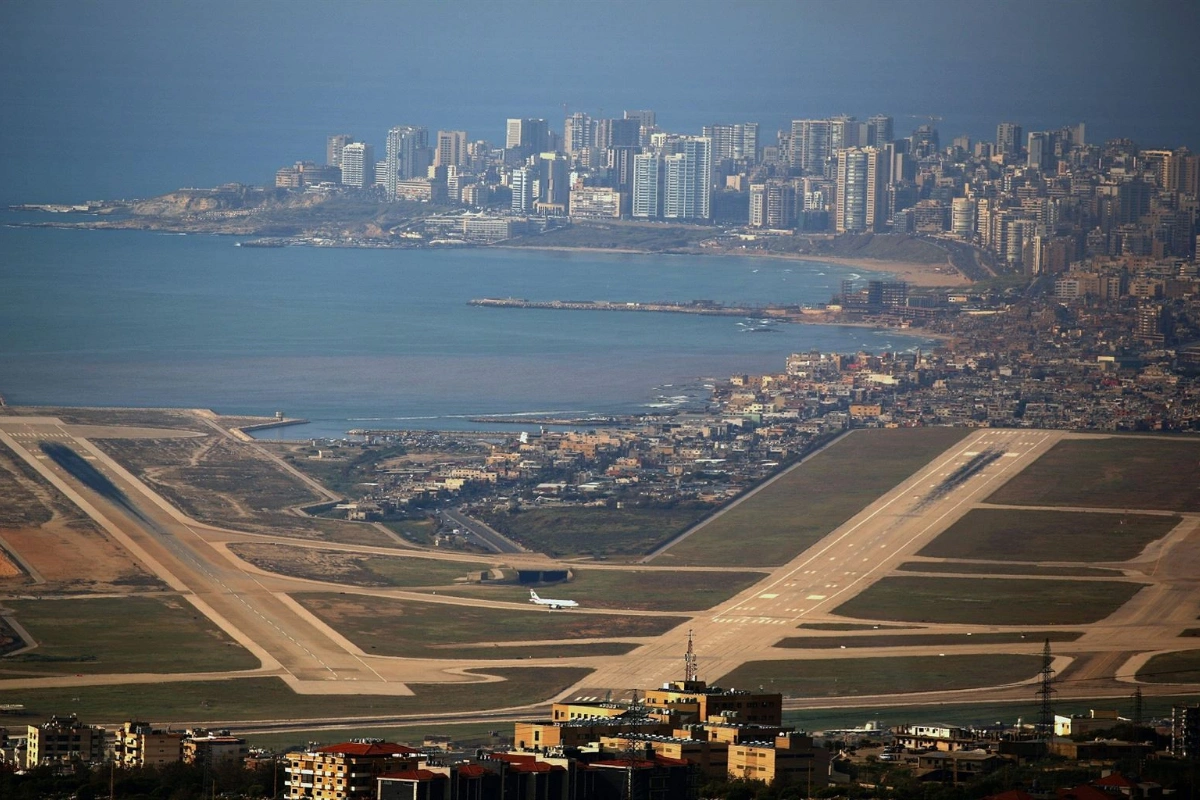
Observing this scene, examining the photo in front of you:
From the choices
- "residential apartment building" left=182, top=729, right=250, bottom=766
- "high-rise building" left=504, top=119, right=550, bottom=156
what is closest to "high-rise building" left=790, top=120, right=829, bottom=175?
"high-rise building" left=504, top=119, right=550, bottom=156

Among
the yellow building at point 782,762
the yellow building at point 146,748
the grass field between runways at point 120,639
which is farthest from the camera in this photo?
the grass field between runways at point 120,639

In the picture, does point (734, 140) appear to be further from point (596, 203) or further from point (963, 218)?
point (963, 218)

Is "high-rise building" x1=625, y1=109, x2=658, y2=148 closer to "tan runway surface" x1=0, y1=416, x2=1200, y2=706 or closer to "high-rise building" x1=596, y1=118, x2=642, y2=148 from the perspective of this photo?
"high-rise building" x1=596, y1=118, x2=642, y2=148

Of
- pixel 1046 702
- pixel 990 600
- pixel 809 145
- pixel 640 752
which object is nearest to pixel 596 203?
pixel 809 145

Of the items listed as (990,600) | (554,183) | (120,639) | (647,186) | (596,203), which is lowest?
(120,639)

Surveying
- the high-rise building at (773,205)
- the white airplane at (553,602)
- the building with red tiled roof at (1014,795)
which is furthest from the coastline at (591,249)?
the building with red tiled roof at (1014,795)

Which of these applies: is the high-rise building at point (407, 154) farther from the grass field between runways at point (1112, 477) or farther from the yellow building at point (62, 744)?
the yellow building at point (62, 744)

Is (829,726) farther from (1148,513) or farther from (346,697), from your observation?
(1148,513)
